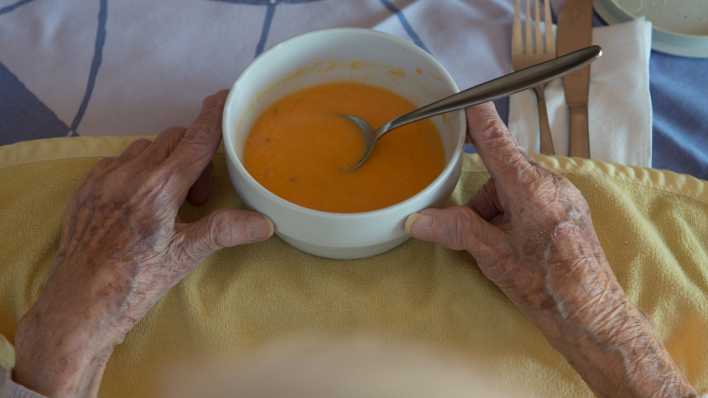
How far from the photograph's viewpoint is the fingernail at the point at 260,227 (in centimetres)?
61

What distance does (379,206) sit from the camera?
0.64 m

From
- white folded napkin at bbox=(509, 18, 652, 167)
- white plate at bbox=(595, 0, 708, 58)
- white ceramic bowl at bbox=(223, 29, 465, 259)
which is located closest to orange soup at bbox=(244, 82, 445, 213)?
white ceramic bowl at bbox=(223, 29, 465, 259)

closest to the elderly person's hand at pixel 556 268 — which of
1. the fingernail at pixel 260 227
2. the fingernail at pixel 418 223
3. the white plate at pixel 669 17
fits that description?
the fingernail at pixel 418 223

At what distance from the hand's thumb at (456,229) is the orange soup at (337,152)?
0.05 metres

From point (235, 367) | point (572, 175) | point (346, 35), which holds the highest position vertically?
point (346, 35)

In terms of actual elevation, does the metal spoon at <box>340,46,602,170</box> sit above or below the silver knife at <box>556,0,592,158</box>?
above

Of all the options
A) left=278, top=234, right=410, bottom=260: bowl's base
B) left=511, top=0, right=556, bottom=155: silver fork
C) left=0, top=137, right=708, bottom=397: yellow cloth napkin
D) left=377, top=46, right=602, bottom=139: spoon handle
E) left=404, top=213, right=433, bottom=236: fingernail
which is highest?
left=377, top=46, right=602, bottom=139: spoon handle

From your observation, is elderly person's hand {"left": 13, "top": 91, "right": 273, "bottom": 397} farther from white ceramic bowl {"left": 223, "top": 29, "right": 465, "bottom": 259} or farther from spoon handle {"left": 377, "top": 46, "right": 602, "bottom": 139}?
spoon handle {"left": 377, "top": 46, "right": 602, "bottom": 139}

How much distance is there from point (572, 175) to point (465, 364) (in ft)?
0.80

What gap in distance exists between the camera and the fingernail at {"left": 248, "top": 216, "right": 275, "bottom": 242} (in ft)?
2.00

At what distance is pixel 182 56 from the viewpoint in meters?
0.87

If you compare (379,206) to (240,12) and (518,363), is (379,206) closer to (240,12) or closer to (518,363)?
(518,363)

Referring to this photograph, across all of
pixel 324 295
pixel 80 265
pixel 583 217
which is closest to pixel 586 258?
pixel 583 217

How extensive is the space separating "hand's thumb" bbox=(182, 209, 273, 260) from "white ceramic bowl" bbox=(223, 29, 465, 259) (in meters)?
0.01
